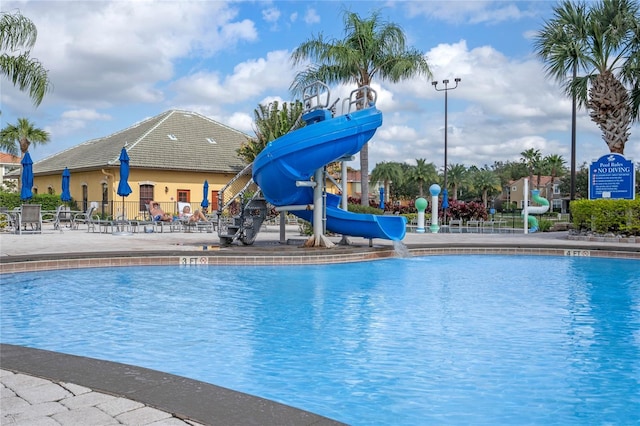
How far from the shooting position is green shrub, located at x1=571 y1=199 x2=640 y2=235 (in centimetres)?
1853

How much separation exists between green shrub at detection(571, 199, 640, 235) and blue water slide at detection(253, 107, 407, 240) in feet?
30.4

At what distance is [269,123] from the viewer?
3338 cm

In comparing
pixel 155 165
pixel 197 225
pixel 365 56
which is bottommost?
pixel 197 225

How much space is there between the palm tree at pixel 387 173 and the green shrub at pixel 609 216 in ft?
161

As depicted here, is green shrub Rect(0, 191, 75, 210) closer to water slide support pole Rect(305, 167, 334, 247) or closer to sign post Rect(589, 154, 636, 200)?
water slide support pole Rect(305, 167, 334, 247)

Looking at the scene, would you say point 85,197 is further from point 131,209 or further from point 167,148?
point 167,148

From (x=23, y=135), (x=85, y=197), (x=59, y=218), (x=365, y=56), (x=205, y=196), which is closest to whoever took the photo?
(x=59, y=218)

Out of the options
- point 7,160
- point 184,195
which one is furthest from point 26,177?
point 7,160

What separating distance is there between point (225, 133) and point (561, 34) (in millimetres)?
23843

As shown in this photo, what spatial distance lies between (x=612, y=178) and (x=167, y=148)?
23831mm

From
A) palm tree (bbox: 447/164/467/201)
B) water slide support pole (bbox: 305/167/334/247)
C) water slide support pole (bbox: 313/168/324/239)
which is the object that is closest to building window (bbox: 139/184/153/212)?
water slide support pole (bbox: 305/167/334/247)

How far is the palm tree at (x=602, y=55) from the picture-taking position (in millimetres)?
19609

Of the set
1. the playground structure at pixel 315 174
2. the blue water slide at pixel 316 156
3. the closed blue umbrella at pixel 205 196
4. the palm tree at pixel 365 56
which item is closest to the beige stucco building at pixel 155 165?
the closed blue umbrella at pixel 205 196

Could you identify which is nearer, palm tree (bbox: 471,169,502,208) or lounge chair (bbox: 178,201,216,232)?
lounge chair (bbox: 178,201,216,232)
